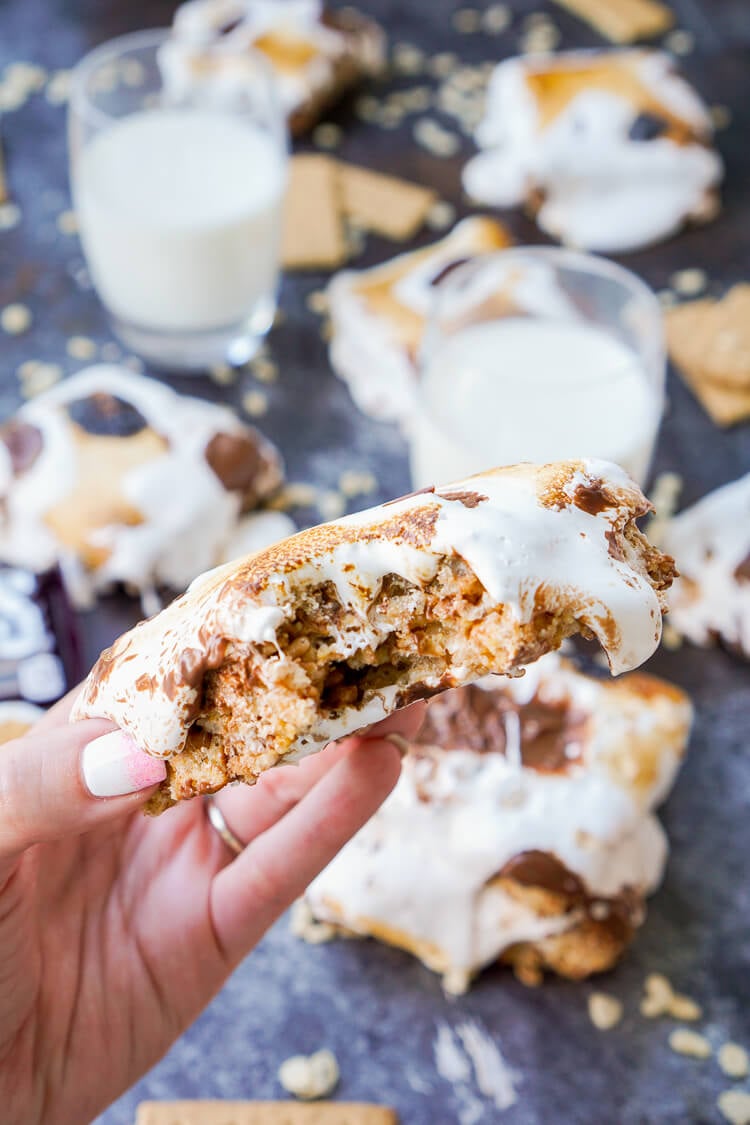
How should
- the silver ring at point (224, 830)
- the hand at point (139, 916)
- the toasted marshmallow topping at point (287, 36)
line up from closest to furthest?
the hand at point (139, 916)
the silver ring at point (224, 830)
the toasted marshmallow topping at point (287, 36)

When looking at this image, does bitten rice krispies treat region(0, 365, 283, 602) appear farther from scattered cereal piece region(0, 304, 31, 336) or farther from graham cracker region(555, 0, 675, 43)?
graham cracker region(555, 0, 675, 43)

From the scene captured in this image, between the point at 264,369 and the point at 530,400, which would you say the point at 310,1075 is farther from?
the point at 264,369

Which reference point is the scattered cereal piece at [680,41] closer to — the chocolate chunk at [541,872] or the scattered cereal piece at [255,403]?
the scattered cereal piece at [255,403]

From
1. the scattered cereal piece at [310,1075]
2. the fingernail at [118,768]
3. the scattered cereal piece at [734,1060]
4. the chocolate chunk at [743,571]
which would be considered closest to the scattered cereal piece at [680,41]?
the chocolate chunk at [743,571]

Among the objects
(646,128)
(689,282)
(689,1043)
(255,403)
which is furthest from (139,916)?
(646,128)

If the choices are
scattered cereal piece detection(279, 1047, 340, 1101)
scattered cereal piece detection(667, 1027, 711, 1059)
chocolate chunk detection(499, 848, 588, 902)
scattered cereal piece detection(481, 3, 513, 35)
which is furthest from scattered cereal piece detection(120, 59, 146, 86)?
scattered cereal piece detection(667, 1027, 711, 1059)

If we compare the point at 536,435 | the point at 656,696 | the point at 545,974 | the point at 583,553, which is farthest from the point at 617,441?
the point at 583,553
